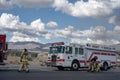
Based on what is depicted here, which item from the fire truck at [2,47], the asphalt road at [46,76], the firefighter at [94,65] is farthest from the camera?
the firefighter at [94,65]

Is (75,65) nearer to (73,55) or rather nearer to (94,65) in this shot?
(73,55)

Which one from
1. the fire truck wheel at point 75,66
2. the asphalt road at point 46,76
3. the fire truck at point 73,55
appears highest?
the fire truck at point 73,55

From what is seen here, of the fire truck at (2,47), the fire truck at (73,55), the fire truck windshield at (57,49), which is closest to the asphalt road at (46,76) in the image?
the fire truck at (2,47)

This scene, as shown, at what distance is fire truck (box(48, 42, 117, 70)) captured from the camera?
33.0m

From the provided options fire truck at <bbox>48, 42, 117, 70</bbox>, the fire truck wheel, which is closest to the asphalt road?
fire truck at <bbox>48, 42, 117, 70</bbox>

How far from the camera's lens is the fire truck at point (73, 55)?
33.0 meters

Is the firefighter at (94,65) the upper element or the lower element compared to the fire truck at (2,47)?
lower

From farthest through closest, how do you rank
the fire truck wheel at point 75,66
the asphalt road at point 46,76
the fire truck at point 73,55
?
the fire truck wheel at point 75,66
the fire truck at point 73,55
the asphalt road at point 46,76

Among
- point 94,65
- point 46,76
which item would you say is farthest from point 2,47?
point 94,65

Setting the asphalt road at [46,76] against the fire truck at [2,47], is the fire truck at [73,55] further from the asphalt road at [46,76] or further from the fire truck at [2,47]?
the asphalt road at [46,76]

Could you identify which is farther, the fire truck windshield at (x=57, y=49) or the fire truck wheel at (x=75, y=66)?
the fire truck wheel at (x=75, y=66)

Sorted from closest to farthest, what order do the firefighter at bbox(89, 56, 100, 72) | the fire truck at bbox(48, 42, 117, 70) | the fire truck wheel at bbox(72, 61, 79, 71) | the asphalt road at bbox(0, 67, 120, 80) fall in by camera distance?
the asphalt road at bbox(0, 67, 120, 80) → the fire truck at bbox(48, 42, 117, 70) → the firefighter at bbox(89, 56, 100, 72) → the fire truck wheel at bbox(72, 61, 79, 71)

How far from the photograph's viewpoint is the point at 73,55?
33.5 meters

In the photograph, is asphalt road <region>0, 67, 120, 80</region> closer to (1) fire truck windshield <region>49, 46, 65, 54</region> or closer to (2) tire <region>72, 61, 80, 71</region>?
(1) fire truck windshield <region>49, 46, 65, 54</region>
